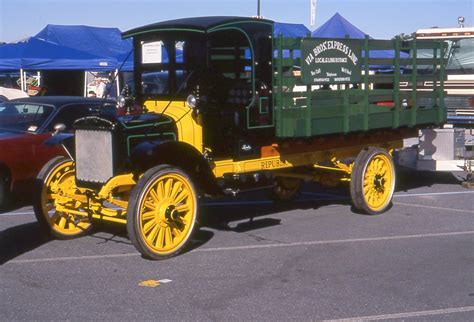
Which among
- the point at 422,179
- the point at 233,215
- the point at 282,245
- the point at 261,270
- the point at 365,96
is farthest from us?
the point at 422,179

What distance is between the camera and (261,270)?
662cm

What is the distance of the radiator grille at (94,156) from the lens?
722cm

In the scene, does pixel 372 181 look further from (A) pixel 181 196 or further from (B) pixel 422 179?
(B) pixel 422 179

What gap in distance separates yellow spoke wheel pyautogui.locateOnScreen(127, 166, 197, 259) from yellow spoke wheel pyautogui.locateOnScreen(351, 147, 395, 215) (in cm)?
276

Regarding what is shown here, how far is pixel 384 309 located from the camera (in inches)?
215

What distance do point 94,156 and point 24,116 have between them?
3.27 meters

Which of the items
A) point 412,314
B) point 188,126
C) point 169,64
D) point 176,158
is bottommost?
point 412,314

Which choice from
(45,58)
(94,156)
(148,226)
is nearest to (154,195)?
(148,226)

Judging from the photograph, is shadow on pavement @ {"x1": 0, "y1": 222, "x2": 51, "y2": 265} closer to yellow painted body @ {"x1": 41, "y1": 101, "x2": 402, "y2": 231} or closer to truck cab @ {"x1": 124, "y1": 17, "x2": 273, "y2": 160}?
yellow painted body @ {"x1": 41, "y1": 101, "x2": 402, "y2": 231}

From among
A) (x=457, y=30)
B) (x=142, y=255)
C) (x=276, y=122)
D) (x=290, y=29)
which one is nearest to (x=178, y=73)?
(x=276, y=122)

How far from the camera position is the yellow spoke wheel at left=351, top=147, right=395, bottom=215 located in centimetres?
926

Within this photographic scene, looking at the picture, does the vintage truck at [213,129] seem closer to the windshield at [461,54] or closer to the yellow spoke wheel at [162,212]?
the yellow spoke wheel at [162,212]

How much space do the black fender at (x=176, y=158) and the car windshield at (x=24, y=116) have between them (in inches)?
126

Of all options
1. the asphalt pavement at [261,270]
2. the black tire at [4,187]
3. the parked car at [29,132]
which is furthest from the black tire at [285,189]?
the black tire at [4,187]
